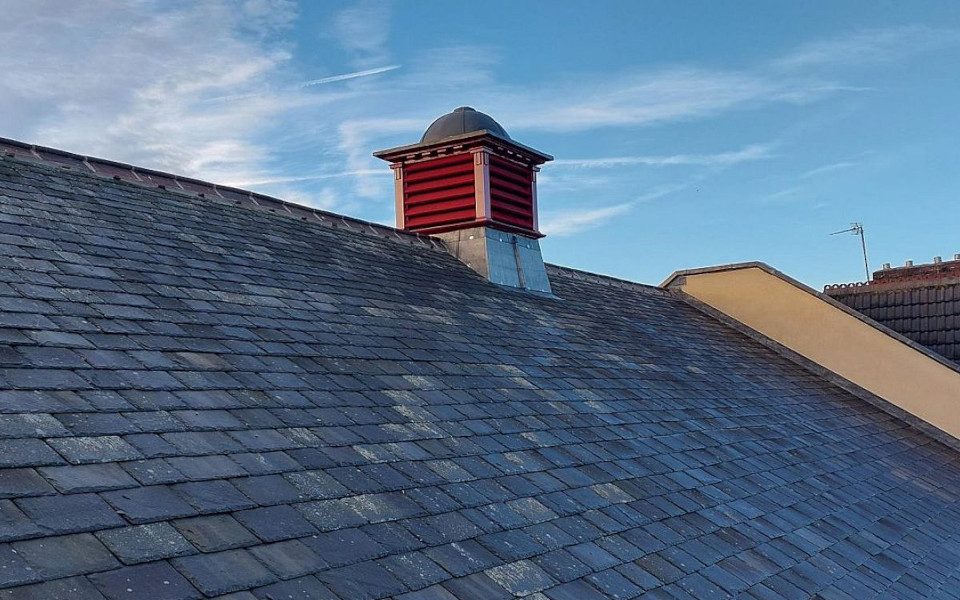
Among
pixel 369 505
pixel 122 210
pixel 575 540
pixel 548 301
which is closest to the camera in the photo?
pixel 369 505

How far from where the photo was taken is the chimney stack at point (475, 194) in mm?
11227

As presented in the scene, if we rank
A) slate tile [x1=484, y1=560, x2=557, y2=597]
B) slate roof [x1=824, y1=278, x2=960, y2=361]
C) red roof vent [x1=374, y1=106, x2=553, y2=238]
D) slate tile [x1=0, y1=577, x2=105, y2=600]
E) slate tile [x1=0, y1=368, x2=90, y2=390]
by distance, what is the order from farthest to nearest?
slate roof [x1=824, y1=278, x2=960, y2=361] → red roof vent [x1=374, y1=106, x2=553, y2=238] → slate tile [x1=484, y1=560, x2=557, y2=597] → slate tile [x1=0, y1=368, x2=90, y2=390] → slate tile [x1=0, y1=577, x2=105, y2=600]

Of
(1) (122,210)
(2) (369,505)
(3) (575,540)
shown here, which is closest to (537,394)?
(3) (575,540)

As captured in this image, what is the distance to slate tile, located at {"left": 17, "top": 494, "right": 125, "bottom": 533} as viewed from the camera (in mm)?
2773

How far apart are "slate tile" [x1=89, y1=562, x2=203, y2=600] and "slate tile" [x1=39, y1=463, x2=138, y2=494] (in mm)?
492

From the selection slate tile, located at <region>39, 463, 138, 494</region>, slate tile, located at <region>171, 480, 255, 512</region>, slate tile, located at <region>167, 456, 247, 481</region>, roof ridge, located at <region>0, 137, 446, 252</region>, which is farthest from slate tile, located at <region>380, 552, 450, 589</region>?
roof ridge, located at <region>0, 137, 446, 252</region>

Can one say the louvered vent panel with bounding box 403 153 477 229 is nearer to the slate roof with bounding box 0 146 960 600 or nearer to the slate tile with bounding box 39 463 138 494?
the slate roof with bounding box 0 146 960 600

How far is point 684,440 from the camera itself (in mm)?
7441

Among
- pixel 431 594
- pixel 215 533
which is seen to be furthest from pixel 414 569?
pixel 215 533

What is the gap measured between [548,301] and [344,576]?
798cm

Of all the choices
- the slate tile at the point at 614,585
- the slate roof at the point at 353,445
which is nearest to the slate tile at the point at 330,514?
the slate roof at the point at 353,445

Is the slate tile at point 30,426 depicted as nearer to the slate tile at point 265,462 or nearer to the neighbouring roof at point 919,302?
the slate tile at point 265,462

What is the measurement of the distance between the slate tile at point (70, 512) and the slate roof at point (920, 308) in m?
14.7

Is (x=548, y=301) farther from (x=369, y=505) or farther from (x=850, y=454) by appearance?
(x=369, y=505)
